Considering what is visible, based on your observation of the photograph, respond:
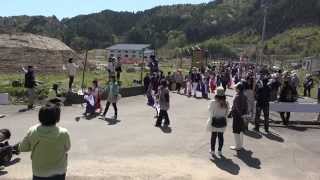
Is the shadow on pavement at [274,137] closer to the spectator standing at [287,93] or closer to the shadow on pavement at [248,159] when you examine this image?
the shadow on pavement at [248,159]

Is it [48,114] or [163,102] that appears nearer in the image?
[48,114]

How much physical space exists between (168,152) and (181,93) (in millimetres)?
17613

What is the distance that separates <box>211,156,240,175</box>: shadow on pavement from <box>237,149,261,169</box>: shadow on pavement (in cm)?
37

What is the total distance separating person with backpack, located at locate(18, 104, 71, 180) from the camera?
6.49 meters

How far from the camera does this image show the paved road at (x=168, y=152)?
38.5ft

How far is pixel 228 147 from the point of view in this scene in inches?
586

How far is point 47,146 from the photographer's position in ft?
21.5

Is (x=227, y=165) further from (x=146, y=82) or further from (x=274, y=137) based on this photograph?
(x=146, y=82)

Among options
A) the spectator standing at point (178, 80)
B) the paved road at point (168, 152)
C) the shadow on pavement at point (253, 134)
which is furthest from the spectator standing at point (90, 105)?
the spectator standing at point (178, 80)

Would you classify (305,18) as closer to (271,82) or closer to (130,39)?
(130,39)

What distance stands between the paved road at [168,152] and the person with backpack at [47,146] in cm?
466

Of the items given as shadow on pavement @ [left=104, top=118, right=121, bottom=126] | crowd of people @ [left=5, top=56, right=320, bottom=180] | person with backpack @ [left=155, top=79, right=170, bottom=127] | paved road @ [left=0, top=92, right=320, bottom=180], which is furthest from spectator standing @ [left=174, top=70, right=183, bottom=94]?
person with backpack @ [left=155, top=79, right=170, bottom=127]

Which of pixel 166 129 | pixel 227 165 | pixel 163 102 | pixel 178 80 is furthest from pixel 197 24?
pixel 227 165

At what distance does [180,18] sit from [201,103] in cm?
16637
